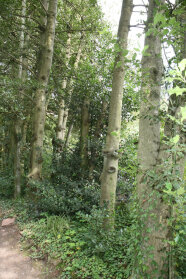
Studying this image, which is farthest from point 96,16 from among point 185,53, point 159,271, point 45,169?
point 159,271

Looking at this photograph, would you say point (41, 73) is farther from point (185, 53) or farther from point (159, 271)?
point (159, 271)

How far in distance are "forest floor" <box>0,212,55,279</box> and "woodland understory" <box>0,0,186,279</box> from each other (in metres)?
0.17

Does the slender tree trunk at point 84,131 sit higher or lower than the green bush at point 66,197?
higher

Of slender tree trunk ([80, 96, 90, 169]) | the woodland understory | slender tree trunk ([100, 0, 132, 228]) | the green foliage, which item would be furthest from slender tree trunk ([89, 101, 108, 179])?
the green foliage

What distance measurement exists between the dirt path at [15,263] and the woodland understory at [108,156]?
0.65ft

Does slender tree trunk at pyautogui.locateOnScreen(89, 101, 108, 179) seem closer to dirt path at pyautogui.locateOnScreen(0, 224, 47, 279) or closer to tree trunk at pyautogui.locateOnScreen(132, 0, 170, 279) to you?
dirt path at pyautogui.locateOnScreen(0, 224, 47, 279)

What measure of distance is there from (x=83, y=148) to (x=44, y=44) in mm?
3416

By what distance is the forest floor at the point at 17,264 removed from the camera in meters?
3.54

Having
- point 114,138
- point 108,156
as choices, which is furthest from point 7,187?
point 114,138

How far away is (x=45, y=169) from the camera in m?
7.13

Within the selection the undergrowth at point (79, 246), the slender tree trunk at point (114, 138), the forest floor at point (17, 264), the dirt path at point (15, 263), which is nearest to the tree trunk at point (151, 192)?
the undergrowth at point (79, 246)

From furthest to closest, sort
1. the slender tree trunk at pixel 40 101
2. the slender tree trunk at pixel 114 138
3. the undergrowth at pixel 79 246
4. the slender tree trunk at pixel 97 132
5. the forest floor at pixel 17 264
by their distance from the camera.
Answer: the slender tree trunk at pixel 97 132, the slender tree trunk at pixel 40 101, the slender tree trunk at pixel 114 138, the forest floor at pixel 17 264, the undergrowth at pixel 79 246

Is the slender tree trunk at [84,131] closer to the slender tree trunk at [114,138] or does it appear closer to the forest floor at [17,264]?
the slender tree trunk at [114,138]

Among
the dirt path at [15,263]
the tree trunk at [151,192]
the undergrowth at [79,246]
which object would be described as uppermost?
the tree trunk at [151,192]
